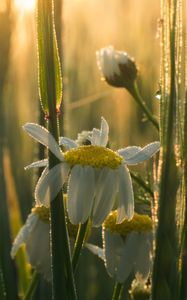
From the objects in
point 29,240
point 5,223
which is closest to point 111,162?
point 29,240

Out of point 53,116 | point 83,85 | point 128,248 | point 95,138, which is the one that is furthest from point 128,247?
point 83,85

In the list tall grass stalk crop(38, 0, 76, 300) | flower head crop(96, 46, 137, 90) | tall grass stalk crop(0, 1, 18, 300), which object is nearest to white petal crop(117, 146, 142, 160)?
tall grass stalk crop(38, 0, 76, 300)

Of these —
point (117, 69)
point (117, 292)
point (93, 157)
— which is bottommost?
point (117, 292)

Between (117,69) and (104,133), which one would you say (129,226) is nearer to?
(104,133)

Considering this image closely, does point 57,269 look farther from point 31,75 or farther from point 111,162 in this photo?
point 31,75

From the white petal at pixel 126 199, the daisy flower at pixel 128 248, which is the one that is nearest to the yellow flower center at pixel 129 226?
the daisy flower at pixel 128 248
